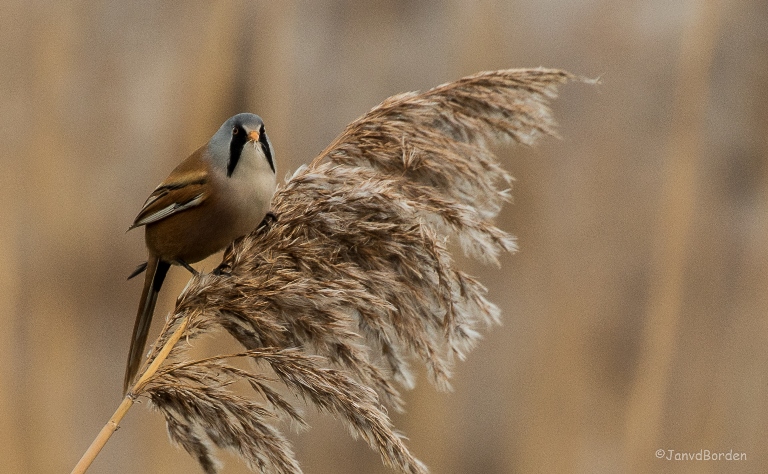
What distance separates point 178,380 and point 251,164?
0.49 m

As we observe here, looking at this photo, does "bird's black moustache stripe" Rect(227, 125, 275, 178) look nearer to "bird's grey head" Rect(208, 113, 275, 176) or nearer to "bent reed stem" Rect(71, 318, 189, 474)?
"bird's grey head" Rect(208, 113, 275, 176)

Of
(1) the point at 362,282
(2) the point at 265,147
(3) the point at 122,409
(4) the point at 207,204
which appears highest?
(2) the point at 265,147

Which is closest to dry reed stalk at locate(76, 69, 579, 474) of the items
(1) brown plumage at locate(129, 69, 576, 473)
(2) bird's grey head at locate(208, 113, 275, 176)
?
(1) brown plumage at locate(129, 69, 576, 473)

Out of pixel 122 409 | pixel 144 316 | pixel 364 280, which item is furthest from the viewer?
pixel 144 316

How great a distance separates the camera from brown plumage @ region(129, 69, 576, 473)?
1.34 meters

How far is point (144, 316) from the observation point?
1.59 m

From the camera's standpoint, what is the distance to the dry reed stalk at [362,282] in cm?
134

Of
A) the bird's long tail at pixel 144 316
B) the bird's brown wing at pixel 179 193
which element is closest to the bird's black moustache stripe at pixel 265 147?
the bird's brown wing at pixel 179 193

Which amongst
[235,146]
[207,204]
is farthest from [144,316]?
[235,146]

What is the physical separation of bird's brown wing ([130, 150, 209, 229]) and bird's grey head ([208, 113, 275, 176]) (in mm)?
54

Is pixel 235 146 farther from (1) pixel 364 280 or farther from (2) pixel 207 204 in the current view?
(1) pixel 364 280

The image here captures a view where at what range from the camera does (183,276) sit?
2.75 m

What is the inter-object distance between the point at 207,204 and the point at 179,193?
0.35 feet

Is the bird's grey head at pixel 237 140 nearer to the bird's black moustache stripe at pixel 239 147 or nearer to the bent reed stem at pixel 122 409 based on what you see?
the bird's black moustache stripe at pixel 239 147
